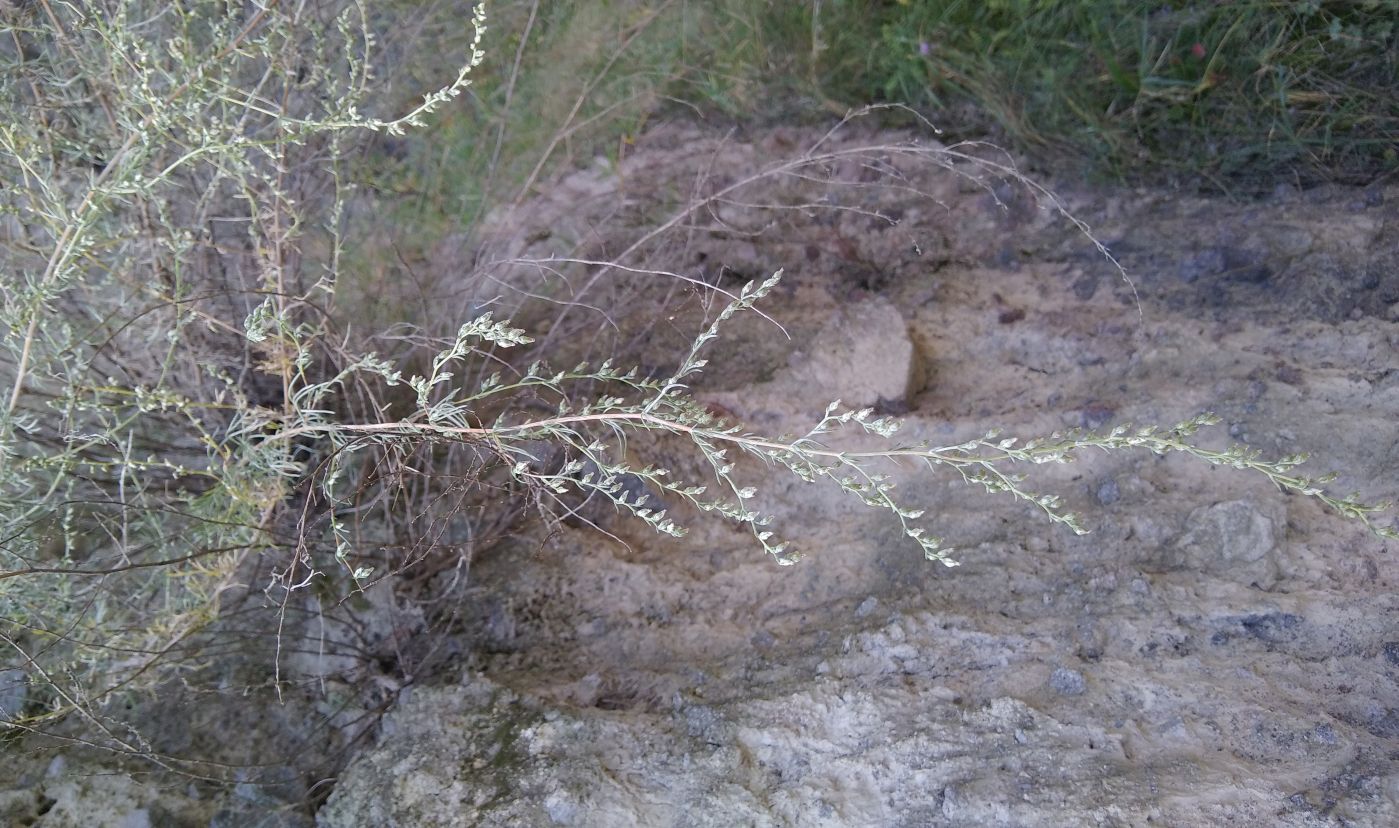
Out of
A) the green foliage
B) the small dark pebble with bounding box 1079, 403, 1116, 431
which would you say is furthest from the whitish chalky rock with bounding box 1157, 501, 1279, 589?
the green foliage

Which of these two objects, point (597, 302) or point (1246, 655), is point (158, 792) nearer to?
point (597, 302)

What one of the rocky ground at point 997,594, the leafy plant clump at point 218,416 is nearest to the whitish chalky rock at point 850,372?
the rocky ground at point 997,594

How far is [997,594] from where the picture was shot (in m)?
2.19

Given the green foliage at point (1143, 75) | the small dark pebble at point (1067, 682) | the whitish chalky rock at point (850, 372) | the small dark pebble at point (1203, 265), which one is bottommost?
the small dark pebble at point (1067, 682)

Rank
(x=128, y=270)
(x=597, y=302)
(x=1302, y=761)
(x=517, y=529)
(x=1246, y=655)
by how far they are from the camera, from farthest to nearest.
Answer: (x=597, y=302) → (x=517, y=529) → (x=128, y=270) → (x=1246, y=655) → (x=1302, y=761)

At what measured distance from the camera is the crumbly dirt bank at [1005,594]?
6.13 feet

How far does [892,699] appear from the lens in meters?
2.01

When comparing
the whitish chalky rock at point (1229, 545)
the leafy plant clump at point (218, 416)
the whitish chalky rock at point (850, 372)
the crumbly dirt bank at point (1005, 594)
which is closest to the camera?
the leafy plant clump at point (218, 416)

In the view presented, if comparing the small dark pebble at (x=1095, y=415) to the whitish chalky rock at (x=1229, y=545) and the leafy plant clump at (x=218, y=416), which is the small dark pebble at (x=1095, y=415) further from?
the whitish chalky rock at (x=1229, y=545)

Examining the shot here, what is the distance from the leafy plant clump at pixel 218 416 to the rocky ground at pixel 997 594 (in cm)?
14

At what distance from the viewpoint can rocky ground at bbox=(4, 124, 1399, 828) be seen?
6.14 ft

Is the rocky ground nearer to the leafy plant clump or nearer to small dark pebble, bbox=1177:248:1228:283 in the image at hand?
small dark pebble, bbox=1177:248:1228:283

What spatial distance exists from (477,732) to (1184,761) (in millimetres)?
1338

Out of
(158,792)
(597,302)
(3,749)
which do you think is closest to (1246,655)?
(597,302)
